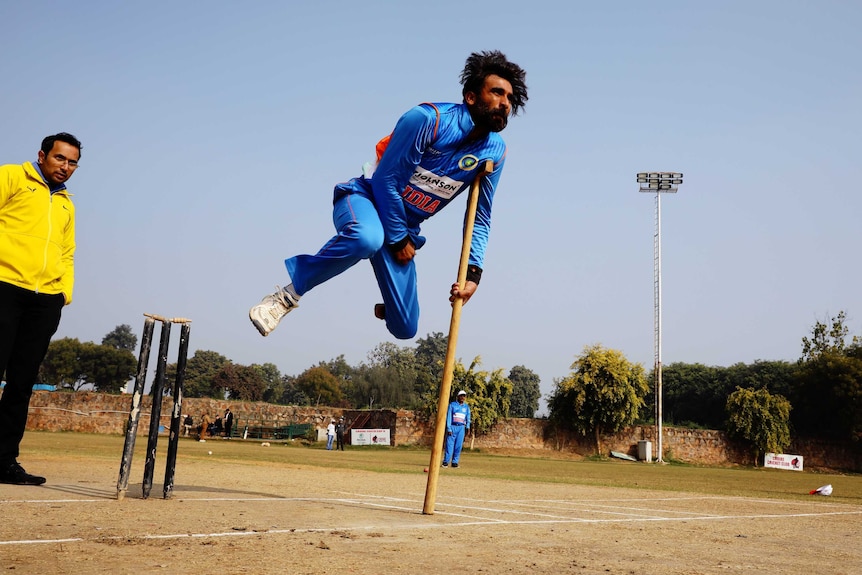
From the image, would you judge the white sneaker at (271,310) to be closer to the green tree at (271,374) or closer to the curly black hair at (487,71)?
the curly black hair at (487,71)

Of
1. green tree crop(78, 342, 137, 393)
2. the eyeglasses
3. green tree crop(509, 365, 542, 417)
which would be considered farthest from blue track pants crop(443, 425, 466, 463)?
green tree crop(509, 365, 542, 417)

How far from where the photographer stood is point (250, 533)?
3.64 m

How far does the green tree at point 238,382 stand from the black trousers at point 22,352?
8728 cm

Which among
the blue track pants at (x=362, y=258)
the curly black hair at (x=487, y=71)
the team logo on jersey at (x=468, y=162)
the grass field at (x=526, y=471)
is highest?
the curly black hair at (x=487, y=71)

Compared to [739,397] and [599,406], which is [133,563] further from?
[739,397]

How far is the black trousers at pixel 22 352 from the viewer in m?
5.61

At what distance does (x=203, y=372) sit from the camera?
110 meters

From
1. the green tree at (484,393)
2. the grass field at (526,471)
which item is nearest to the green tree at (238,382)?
the green tree at (484,393)

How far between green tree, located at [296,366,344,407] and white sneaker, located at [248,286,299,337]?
94.4 metres

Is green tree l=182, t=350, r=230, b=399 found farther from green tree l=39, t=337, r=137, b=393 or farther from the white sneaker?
the white sneaker

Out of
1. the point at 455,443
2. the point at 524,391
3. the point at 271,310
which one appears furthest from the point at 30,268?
the point at 524,391

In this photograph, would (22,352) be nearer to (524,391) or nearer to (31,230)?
A: (31,230)

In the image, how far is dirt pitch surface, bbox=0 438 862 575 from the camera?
2922 mm

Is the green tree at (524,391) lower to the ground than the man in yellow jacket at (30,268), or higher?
higher
